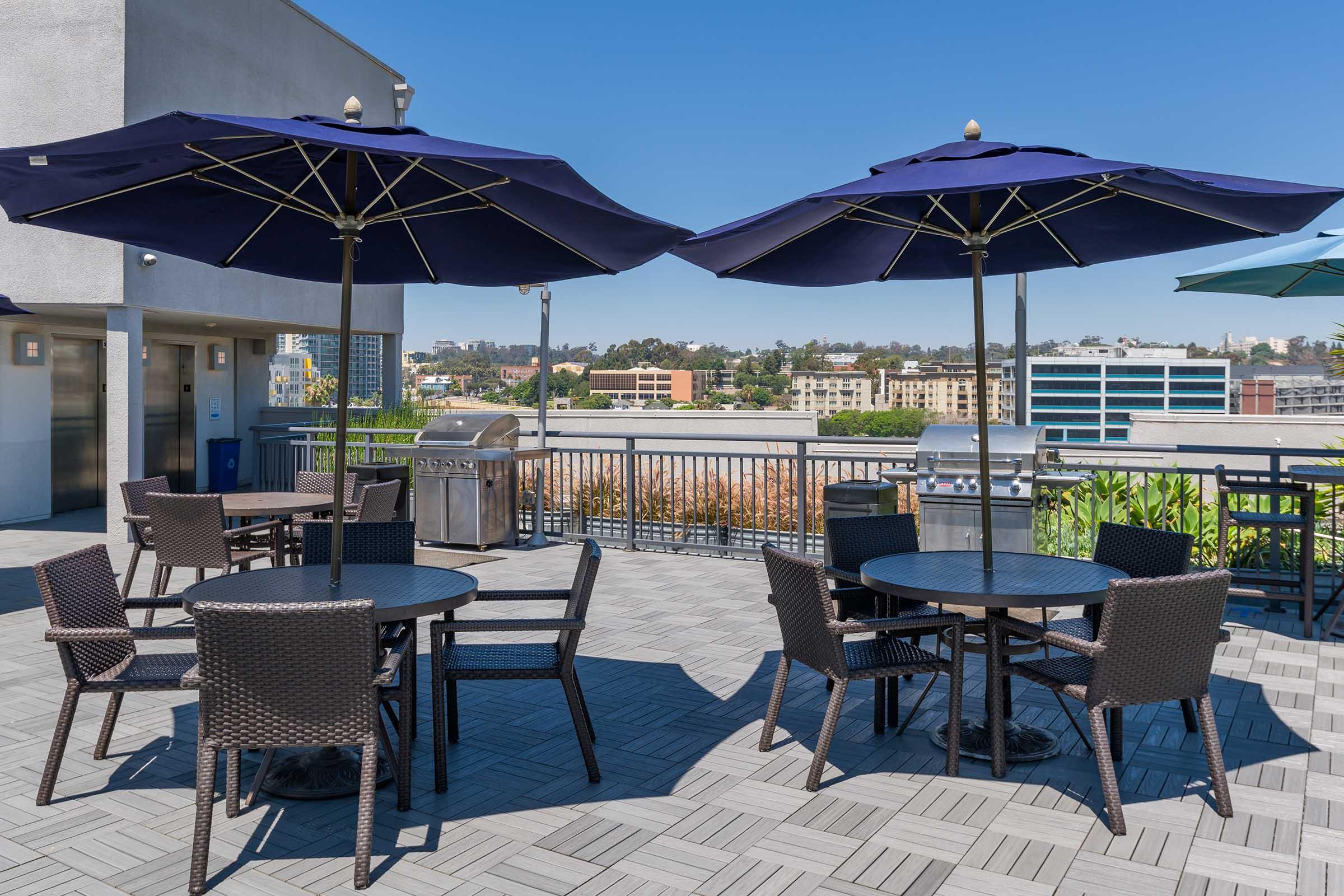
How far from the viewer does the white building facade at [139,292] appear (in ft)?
30.3

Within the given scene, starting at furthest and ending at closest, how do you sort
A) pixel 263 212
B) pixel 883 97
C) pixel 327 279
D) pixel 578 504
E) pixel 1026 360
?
pixel 883 97 < pixel 578 504 < pixel 1026 360 < pixel 327 279 < pixel 263 212

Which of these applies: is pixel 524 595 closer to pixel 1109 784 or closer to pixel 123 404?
pixel 1109 784

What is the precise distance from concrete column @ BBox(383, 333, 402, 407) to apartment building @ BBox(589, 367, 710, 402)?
70.3 feet

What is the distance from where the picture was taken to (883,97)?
43.6 metres

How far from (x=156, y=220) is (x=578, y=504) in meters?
5.70

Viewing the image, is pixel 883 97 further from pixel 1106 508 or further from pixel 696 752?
pixel 696 752

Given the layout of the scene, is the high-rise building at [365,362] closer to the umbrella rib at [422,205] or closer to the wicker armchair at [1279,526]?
the umbrella rib at [422,205]

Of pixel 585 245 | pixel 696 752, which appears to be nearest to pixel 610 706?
pixel 696 752

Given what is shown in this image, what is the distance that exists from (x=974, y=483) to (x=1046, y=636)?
9.27ft

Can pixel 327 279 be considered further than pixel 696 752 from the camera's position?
Yes

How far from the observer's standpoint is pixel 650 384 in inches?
1779

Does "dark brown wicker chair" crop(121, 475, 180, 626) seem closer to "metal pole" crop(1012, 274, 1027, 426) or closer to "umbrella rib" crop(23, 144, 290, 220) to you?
"umbrella rib" crop(23, 144, 290, 220)

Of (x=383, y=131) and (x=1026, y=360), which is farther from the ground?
(x=383, y=131)

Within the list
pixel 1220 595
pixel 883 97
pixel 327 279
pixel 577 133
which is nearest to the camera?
pixel 1220 595
